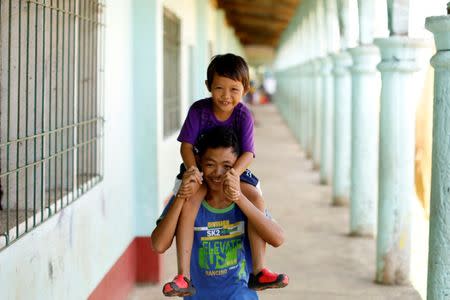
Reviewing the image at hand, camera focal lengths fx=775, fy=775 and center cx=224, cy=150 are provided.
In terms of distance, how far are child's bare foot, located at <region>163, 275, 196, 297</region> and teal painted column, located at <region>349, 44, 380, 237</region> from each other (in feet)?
20.6

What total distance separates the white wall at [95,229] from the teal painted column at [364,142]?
3611 millimetres

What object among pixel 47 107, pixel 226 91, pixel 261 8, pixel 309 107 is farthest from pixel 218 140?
pixel 261 8

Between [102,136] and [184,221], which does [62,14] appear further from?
[184,221]

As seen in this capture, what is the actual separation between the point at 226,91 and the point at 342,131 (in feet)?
26.9

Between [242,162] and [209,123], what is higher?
[209,123]

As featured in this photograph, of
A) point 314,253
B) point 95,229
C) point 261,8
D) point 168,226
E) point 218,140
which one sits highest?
point 261,8

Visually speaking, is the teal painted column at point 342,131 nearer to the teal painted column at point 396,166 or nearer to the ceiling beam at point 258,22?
the teal painted column at point 396,166

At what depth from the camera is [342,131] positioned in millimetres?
11430

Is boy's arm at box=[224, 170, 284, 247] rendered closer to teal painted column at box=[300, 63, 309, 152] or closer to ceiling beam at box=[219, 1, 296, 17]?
teal painted column at box=[300, 63, 309, 152]

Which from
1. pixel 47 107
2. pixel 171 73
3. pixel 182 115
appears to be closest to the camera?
pixel 47 107

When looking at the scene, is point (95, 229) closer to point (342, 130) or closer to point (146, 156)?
point (146, 156)

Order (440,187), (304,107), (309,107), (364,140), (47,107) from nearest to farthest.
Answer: (47,107), (440,187), (364,140), (309,107), (304,107)

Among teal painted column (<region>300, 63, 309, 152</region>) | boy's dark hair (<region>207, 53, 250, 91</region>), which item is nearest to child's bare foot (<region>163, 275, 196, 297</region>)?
boy's dark hair (<region>207, 53, 250, 91</region>)

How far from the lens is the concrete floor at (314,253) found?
6973 millimetres
